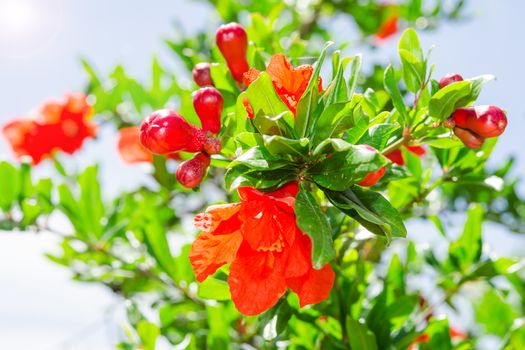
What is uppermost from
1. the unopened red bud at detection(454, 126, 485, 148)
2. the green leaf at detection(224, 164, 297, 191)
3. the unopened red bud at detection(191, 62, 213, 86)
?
the unopened red bud at detection(191, 62, 213, 86)

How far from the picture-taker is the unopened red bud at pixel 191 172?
0.89 m

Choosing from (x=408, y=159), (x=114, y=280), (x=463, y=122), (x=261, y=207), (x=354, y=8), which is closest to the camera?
(x=261, y=207)

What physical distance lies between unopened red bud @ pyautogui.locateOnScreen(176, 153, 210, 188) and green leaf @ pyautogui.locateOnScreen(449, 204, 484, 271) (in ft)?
2.78

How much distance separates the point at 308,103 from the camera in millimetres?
816

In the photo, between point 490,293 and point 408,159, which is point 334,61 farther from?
point 490,293

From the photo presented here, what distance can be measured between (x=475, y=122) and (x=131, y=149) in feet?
3.86

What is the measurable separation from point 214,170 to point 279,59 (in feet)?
3.38

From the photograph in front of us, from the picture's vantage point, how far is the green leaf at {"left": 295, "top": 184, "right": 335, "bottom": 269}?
2.47ft

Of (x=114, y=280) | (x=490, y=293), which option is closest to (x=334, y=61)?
(x=114, y=280)

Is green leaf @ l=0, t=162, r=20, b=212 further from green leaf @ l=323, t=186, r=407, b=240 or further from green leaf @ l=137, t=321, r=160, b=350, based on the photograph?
green leaf @ l=323, t=186, r=407, b=240

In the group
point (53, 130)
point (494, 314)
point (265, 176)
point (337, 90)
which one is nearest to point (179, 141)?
point (265, 176)

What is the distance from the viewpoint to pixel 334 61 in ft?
3.06

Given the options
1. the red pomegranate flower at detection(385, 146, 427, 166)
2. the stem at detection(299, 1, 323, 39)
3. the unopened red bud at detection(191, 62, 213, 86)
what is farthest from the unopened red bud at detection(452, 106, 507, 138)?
the stem at detection(299, 1, 323, 39)

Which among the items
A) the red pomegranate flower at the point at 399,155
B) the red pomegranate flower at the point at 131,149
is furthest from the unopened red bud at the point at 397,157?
the red pomegranate flower at the point at 131,149
